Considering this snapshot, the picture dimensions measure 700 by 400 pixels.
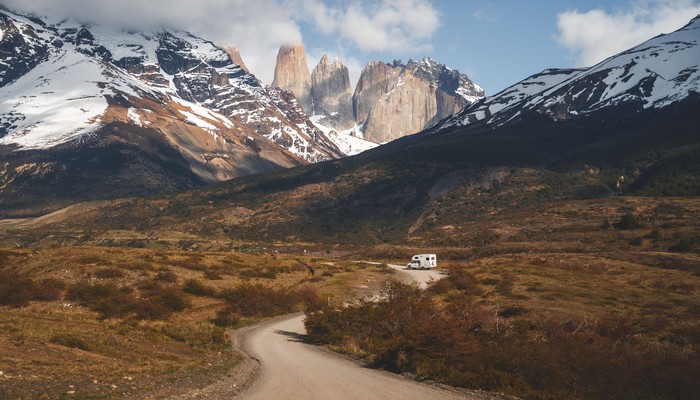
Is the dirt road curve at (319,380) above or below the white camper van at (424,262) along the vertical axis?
below

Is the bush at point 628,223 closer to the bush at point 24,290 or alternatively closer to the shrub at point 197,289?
the shrub at point 197,289

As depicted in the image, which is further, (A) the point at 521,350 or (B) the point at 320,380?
(B) the point at 320,380

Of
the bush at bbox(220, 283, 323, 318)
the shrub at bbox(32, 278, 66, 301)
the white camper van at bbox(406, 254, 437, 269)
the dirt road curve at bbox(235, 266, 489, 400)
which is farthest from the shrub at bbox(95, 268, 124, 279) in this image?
the white camper van at bbox(406, 254, 437, 269)

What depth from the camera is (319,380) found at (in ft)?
66.7

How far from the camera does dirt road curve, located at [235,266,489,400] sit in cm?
1819

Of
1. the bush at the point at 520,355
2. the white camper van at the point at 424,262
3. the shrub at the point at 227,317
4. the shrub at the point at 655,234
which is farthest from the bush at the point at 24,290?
the shrub at the point at 655,234

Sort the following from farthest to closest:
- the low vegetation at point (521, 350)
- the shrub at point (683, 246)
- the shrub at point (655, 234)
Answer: the shrub at point (655, 234), the shrub at point (683, 246), the low vegetation at point (521, 350)

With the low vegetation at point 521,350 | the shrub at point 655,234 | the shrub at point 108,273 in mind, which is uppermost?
the shrub at point 655,234

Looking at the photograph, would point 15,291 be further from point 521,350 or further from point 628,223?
point 628,223

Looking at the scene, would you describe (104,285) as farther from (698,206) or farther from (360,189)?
(360,189)

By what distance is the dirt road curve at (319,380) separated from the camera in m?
18.2

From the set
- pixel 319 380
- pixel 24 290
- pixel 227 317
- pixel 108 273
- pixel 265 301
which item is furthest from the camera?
pixel 108 273

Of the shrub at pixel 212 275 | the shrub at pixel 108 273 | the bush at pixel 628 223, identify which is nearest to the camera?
the shrub at pixel 108 273

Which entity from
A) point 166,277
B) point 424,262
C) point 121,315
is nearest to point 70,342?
point 121,315
